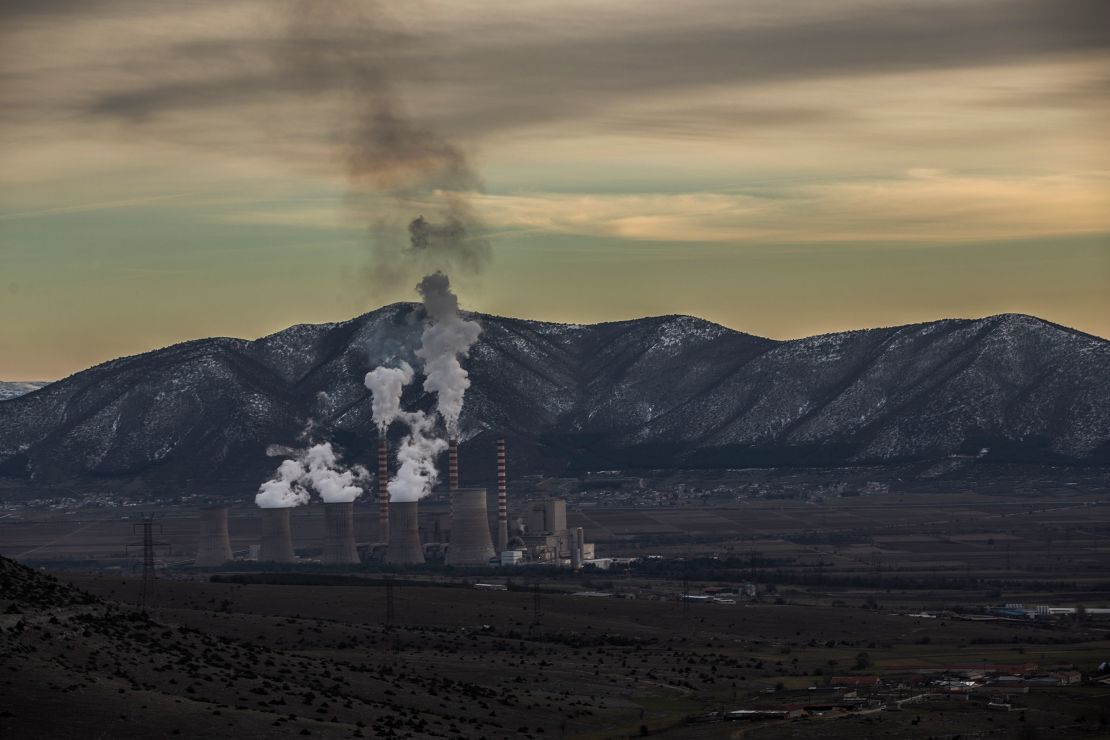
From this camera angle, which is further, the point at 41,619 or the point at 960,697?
the point at 960,697

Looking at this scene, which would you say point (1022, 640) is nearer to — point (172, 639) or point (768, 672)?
point (768, 672)

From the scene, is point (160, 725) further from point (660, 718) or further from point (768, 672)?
point (768, 672)

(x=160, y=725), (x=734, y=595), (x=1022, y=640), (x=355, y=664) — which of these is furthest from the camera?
(x=734, y=595)

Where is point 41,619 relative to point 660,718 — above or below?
above

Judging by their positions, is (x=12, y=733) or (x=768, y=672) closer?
(x=12, y=733)

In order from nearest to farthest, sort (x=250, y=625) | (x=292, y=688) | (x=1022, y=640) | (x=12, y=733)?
(x=12, y=733)
(x=292, y=688)
(x=250, y=625)
(x=1022, y=640)

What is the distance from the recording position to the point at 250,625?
134125mm

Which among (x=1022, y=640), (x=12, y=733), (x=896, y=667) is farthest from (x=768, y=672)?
(x=12, y=733)

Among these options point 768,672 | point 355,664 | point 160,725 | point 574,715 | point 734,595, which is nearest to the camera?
point 160,725

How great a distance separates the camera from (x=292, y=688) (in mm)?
94750

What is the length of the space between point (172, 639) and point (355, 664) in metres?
18.1

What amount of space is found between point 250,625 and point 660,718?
40434 millimetres

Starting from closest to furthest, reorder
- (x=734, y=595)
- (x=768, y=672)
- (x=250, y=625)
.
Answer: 1. (x=768, y=672)
2. (x=250, y=625)
3. (x=734, y=595)

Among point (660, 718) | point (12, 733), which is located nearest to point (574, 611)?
point (660, 718)
